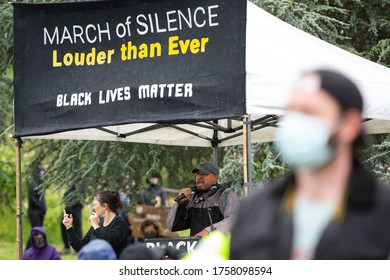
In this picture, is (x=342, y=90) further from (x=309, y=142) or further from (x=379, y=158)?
(x=379, y=158)

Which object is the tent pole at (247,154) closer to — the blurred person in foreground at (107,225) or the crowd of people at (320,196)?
the blurred person in foreground at (107,225)

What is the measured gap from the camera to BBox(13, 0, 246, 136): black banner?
25.7ft

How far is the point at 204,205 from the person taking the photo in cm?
928

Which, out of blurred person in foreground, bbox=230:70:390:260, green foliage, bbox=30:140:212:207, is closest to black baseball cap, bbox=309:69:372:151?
blurred person in foreground, bbox=230:70:390:260

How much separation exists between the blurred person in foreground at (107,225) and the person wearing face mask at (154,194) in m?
6.65

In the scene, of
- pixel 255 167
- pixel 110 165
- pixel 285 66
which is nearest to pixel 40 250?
pixel 110 165

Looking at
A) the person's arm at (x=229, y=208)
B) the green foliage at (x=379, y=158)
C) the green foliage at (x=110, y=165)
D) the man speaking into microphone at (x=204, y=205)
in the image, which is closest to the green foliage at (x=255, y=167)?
the green foliage at (x=379, y=158)

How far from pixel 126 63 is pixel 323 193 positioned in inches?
245

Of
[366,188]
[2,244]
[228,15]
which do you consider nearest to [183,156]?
[2,244]

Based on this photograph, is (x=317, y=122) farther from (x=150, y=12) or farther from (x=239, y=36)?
(x=150, y=12)

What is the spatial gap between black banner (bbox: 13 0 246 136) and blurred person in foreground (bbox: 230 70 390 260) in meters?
5.30

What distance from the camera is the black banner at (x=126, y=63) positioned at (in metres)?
7.85

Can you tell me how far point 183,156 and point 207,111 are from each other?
283 inches
